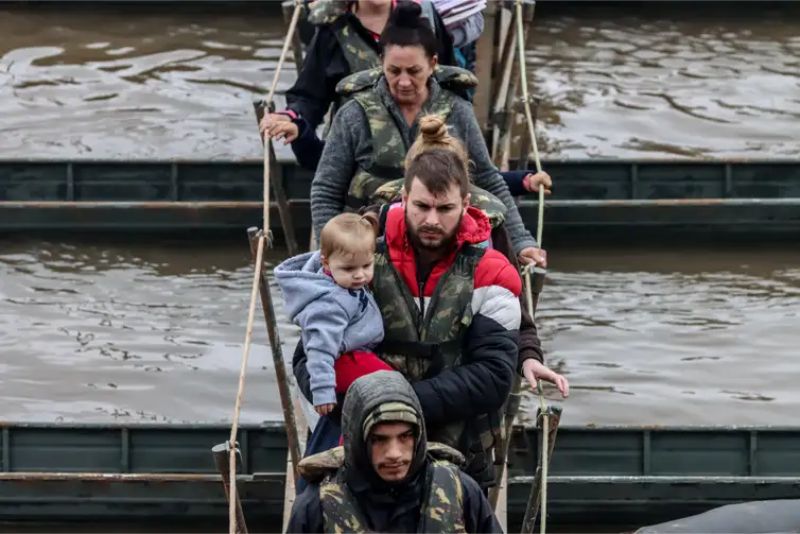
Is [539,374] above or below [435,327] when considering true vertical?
below

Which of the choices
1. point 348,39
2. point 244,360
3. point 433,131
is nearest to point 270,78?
point 348,39

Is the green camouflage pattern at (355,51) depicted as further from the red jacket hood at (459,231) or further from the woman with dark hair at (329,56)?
the red jacket hood at (459,231)

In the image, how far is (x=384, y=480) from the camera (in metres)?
6.05

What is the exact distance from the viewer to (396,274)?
7188 mm

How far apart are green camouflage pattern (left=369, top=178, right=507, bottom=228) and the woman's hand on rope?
2.01 m

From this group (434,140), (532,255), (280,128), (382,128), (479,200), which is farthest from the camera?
(280,128)

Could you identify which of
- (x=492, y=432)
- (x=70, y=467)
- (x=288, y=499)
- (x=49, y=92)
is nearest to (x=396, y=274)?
(x=492, y=432)

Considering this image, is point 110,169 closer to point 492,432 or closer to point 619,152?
point 619,152

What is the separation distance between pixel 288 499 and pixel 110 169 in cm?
654

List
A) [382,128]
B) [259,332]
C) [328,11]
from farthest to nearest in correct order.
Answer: [259,332] → [328,11] → [382,128]

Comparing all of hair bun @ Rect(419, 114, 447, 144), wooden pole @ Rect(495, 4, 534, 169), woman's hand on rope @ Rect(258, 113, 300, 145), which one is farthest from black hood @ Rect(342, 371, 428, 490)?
wooden pole @ Rect(495, 4, 534, 169)

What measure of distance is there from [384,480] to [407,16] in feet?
10.5

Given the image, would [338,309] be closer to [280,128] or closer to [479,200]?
[479,200]

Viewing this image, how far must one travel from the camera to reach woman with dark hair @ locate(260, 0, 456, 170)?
10359 mm
